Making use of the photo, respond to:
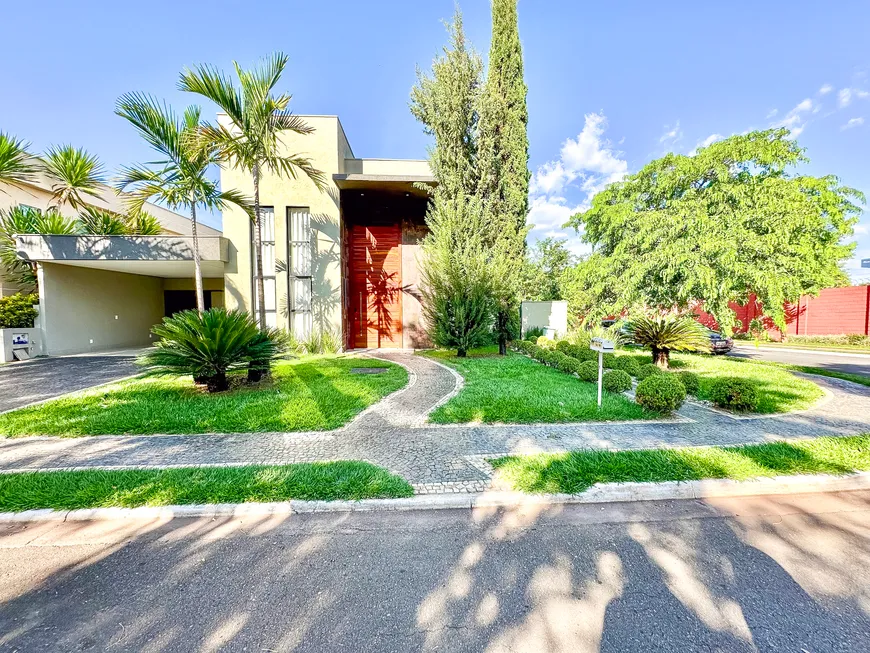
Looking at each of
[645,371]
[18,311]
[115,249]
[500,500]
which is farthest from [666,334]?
[18,311]

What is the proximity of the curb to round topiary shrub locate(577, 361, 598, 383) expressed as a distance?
4171 mm

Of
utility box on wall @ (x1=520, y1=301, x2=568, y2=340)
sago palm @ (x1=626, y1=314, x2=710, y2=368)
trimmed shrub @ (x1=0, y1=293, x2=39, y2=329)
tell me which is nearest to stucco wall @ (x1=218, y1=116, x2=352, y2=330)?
trimmed shrub @ (x1=0, y1=293, x2=39, y2=329)

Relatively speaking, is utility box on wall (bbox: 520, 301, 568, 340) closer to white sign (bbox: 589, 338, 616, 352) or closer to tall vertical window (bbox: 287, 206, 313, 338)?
tall vertical window (bbox: 287, 206, 313, 338)

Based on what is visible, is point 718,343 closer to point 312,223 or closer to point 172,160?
point 312,223

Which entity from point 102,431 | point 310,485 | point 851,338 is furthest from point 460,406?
point 851,338

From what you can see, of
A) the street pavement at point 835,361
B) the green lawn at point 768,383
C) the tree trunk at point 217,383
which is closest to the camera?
the green lawn at point 768,383

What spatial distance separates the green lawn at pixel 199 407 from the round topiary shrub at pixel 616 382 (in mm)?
4605

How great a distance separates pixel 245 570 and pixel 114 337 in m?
19.3

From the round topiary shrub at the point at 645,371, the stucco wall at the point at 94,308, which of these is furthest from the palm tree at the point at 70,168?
the round topiary shrub at the point at 645,371

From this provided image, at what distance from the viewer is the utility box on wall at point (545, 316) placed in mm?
15547

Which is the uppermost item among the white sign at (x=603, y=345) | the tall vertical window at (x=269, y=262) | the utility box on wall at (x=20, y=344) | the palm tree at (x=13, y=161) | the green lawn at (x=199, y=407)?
the palm tree at (x=13, y=161)

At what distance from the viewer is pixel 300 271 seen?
13070mm

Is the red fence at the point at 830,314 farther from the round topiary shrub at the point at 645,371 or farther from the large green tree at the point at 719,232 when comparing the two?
the round topiary shrub at the point at 645,371

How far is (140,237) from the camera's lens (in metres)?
12.0
